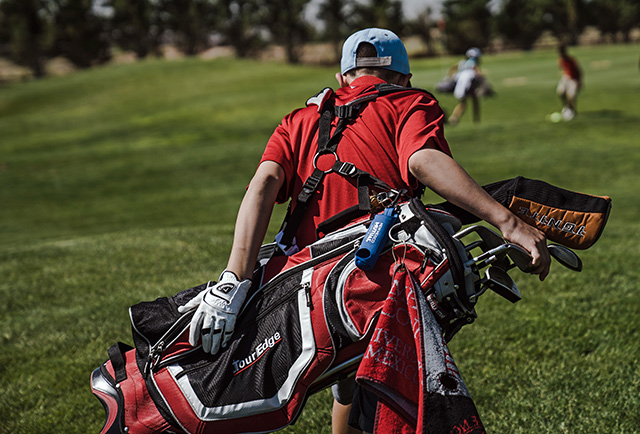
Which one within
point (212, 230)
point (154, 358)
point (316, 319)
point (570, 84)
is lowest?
point (212, 230)

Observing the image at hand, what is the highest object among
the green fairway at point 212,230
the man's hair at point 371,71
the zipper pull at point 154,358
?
the man's hair at point 371,71

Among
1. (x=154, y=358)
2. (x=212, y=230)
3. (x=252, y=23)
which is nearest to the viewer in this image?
(x=154, y=358)

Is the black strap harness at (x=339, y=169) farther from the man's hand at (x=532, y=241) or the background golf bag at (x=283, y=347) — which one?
the man's hand at (x=532, y=241)

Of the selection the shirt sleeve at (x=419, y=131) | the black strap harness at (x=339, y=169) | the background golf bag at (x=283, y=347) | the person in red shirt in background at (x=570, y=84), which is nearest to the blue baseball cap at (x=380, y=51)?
the black strap harness at (x=339, y=169)

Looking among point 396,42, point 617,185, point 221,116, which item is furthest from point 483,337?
point 221,116

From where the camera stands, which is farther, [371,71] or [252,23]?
[252,23]

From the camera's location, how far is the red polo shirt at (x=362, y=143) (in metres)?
2.41

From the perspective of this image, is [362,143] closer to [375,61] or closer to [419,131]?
[419,131]

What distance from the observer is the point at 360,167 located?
98.9 inches

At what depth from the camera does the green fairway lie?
13.8ft

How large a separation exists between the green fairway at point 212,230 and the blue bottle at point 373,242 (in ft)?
6.40

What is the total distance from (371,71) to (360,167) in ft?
1.51

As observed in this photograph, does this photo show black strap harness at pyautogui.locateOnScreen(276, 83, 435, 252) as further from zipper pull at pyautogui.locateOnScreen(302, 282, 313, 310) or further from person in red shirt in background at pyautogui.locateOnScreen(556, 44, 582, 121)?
person in red shirt in background at pyautogui.locateOnScreen(556, 44, 582, 121)

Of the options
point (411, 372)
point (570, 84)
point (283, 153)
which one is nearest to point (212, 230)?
point (283, 153)
